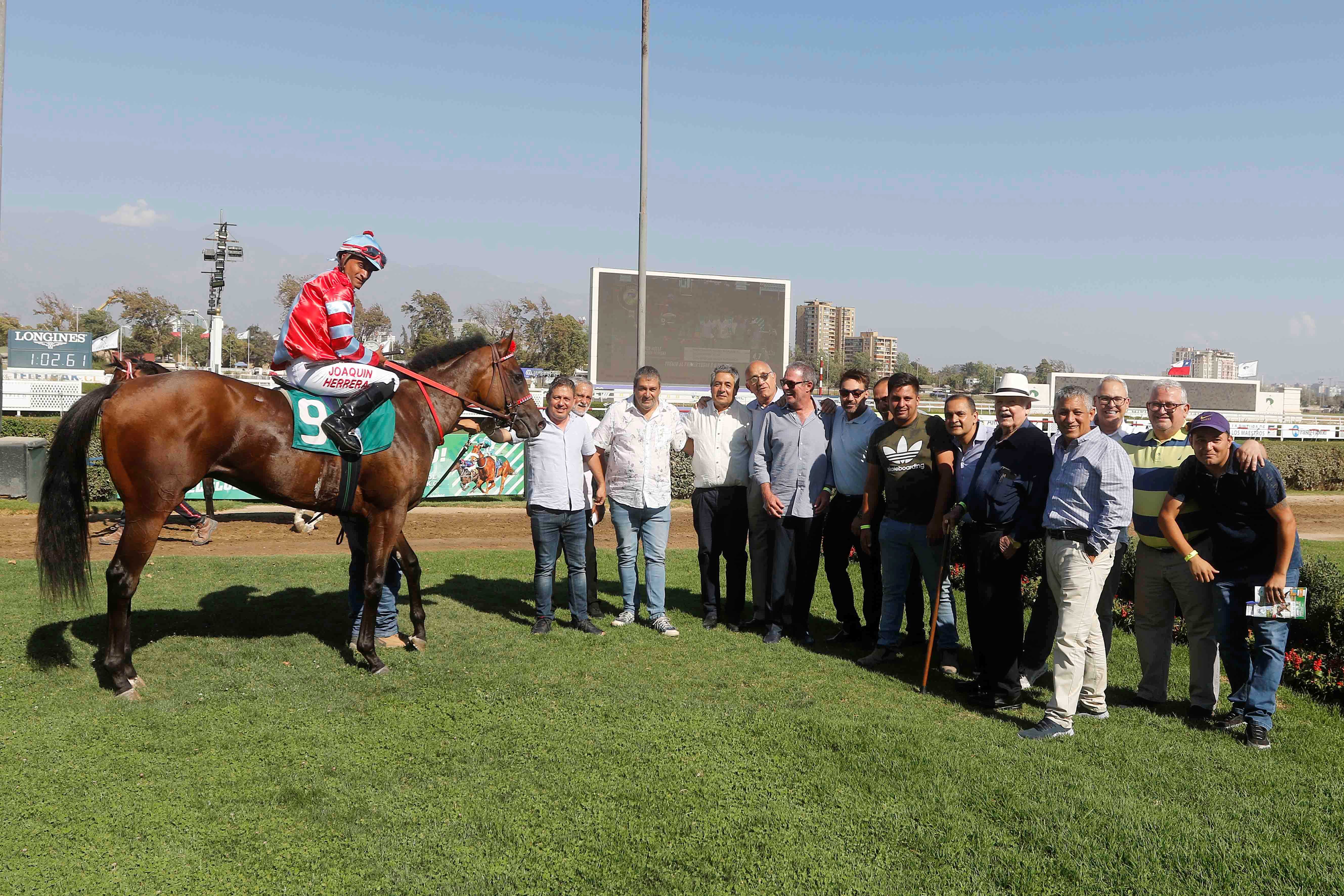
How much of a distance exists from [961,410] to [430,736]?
3.65m

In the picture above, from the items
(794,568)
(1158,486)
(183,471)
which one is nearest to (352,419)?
(183,471)

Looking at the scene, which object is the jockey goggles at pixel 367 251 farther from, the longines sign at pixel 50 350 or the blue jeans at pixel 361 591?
the longines sign at pixel 50 350

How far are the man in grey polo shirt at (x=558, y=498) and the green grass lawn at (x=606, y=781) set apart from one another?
1.91 feet

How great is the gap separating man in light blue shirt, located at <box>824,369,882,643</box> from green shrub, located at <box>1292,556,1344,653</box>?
2.64 meters

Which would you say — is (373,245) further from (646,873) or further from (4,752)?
(646,873)

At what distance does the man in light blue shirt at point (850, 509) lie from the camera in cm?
626

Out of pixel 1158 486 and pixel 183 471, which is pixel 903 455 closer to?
pixel 1158 486

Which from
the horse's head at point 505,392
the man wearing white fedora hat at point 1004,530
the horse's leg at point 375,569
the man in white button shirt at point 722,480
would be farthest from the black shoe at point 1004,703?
the horse's leg at point 375,569

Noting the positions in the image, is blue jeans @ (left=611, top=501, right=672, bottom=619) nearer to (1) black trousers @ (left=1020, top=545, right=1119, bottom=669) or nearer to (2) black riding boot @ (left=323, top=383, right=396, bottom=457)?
(2) black riding boot @ (left=323, top=383, right=396, bottom=457)

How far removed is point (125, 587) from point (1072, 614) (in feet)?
17.3

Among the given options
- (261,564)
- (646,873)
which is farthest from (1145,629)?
(261,564)

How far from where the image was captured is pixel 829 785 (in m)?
3.95

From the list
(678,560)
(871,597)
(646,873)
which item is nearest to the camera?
(646,873)

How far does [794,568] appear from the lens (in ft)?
21.2
